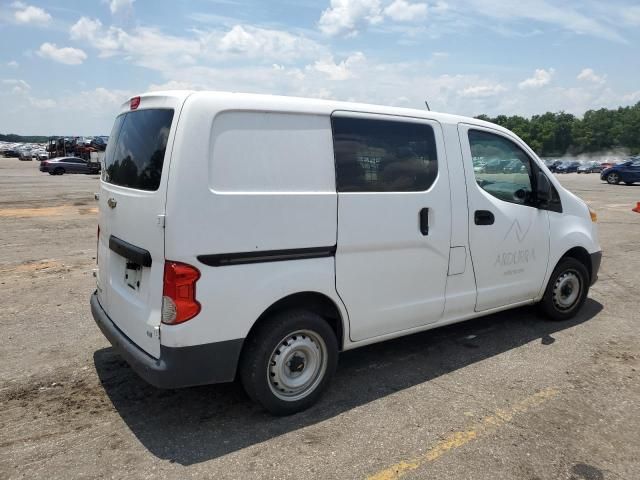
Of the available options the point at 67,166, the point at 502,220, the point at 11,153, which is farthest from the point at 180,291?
the point at 11,153

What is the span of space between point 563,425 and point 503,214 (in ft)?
5.89

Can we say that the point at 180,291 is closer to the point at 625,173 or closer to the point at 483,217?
the point at 483,217

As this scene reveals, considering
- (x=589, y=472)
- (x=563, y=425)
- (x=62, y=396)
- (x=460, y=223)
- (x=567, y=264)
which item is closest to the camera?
(x=589, y=472)

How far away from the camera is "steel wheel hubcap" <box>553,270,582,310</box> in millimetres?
5234

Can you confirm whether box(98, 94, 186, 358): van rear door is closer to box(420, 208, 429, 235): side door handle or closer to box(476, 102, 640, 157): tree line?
box(420, 208, 429, 235): side door handle

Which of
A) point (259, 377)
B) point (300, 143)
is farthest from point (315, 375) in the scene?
point (300, 143)

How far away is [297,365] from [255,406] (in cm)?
44

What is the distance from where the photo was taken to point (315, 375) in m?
3.53

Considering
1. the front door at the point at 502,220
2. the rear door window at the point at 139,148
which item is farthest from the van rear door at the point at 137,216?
the front door at the point at 502,220

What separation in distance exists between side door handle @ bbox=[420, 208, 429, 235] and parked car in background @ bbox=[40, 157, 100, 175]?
3676 cm

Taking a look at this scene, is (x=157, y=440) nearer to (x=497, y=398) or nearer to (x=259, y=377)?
(x=259, y=377)

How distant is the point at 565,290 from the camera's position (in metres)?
5.34

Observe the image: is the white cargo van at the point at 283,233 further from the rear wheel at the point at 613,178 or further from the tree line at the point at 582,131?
the tree line at the point at 582,131

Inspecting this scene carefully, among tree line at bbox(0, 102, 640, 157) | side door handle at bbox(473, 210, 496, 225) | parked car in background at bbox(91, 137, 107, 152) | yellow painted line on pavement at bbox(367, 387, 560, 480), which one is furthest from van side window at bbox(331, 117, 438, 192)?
tree line at bbox(0, 102, 640, 157)
